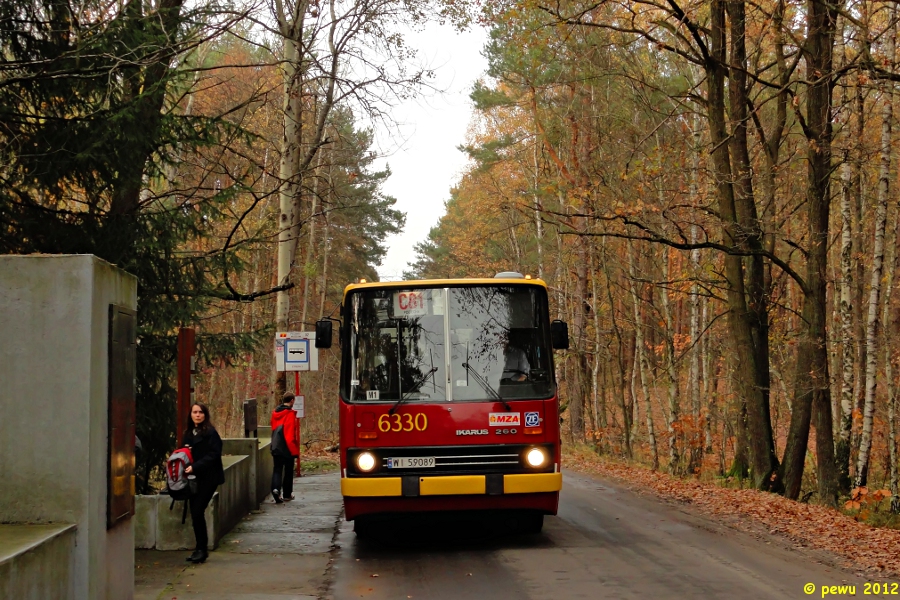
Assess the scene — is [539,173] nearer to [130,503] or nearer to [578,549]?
[578,549]

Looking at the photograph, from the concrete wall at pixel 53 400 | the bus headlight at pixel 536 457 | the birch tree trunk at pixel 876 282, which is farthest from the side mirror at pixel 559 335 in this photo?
the birch tree trunk at pixel 876 282

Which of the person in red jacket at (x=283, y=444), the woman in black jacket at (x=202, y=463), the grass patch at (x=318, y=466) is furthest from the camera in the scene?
the grass patch at (x=318, y=466)

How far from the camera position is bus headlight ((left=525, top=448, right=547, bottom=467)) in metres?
10.6

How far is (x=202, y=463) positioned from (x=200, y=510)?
51 centimetres

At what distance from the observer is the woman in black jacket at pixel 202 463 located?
32.2 feet

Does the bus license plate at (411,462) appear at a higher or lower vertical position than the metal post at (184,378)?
lower

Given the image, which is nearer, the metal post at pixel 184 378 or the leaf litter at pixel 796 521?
Result: the leaf litter at pixel 796 521

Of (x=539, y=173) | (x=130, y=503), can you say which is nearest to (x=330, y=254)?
(x=539, y=173)

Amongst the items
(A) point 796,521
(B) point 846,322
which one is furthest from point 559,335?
(B) point 846,322

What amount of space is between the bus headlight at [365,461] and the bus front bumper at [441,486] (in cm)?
11

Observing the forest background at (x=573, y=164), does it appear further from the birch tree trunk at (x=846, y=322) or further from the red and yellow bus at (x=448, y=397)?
the red and yellow bus at (x=448, y=397)

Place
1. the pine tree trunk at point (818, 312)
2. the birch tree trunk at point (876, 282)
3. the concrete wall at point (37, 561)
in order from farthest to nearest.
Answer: the birch tree trunk at point (876, 282)
the pine tree trunk at point (818, 312)
the concrete wall at point (37, 561)

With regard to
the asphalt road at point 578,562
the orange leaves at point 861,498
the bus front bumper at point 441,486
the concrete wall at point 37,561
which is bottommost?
the orange leaves at point 861,498

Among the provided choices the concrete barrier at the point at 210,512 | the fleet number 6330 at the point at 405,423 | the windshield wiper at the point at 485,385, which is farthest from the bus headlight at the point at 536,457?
the concrete barrier at the point at 210,512
